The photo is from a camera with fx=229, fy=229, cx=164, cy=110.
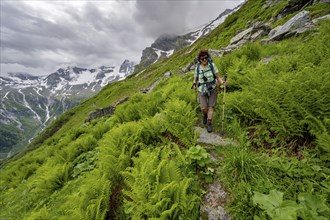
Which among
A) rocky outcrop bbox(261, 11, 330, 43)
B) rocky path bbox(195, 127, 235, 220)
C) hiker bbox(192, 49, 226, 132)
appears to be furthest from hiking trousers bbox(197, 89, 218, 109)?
rocky outcrop bbox(261, 11, 330, 43)

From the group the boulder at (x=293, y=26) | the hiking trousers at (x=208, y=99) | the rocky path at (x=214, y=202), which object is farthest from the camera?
the boulder at (x=293, y=26)

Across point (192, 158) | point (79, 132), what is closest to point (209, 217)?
point (192, 158)

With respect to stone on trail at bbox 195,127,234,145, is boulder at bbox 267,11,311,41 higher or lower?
higher

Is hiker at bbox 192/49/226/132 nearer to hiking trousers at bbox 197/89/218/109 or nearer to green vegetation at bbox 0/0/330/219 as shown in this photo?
hiking trousers at bbox 197/89/218/109

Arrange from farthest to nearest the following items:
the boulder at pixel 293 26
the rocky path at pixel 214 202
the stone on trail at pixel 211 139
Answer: the boulder at pixel 293 26 < the stone on trail at pixel 211 139 < the rocky path at pixel 214 202

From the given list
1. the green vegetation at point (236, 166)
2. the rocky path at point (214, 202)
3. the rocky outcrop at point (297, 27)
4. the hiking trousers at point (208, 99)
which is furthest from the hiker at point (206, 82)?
the rocky outcrop at point (297, 27)

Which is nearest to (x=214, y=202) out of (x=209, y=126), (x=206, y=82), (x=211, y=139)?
(x=211, y=139)

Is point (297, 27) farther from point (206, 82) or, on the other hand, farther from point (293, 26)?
point (206, 82)

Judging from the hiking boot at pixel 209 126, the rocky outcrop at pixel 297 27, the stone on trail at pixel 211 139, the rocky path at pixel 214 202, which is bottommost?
the rocky path at pixel 214 202

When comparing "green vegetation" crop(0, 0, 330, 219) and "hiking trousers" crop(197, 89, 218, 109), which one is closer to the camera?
"green vegetation" crop(0, 0, 330, 219)

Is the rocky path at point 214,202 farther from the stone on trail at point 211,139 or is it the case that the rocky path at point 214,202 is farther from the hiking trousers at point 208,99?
the hiking trousers at point 208,99

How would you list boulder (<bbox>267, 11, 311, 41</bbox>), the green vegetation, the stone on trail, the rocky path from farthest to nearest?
boulder (<bbox>267, 11, 311, 41</bbox>)
the stone on trail
the rocky path
the green vegetation

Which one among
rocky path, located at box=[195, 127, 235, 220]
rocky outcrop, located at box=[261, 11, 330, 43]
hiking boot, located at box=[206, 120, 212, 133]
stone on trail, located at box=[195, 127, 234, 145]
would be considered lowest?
rocky path, located at box=[195, 127, 235, 220]

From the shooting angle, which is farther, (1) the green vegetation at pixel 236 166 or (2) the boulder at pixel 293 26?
(2) the boulder at pixel 293 26
